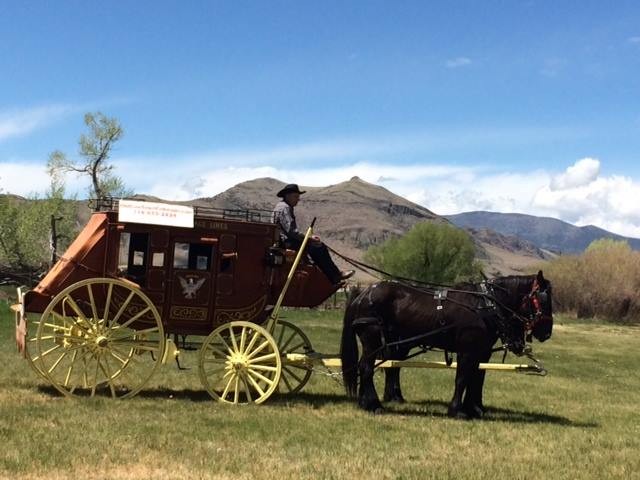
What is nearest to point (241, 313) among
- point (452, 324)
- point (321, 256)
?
point (321, 256)

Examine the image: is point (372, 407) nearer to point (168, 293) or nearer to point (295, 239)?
point (295, 239)

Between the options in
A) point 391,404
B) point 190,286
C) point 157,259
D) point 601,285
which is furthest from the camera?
point 601,285

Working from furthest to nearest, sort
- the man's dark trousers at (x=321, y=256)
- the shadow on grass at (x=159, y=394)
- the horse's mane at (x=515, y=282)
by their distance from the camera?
the man's dark trousers at (x=321, y=256) < the shadow on grass at (x=159, y=394) < the horse's mane at (x=515, y=282)

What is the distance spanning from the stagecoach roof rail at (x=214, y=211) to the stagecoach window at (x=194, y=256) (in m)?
0.49

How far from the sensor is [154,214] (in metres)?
9.78

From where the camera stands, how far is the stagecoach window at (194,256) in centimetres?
1005

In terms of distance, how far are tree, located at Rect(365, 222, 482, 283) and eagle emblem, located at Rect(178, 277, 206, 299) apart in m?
55.8

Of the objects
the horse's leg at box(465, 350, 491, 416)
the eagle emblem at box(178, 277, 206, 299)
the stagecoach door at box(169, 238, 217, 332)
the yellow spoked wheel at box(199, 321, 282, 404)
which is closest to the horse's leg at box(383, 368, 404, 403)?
the horse's leg at box(465, 350, 491, 416)

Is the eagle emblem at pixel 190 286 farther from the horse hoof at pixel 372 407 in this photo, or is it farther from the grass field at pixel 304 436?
the horse hoof at pixel 372 407

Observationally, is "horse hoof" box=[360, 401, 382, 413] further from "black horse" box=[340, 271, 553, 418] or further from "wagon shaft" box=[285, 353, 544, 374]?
"wagon shaft" box=[285, 353, 544, 374]

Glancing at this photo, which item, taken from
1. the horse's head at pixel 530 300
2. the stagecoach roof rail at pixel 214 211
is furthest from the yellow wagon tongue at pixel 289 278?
the horse's head at pixel 530 300

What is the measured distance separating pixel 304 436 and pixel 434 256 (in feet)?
194

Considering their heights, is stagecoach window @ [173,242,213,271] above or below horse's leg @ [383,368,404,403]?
Result: above

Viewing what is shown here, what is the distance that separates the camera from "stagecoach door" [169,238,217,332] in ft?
32.7
